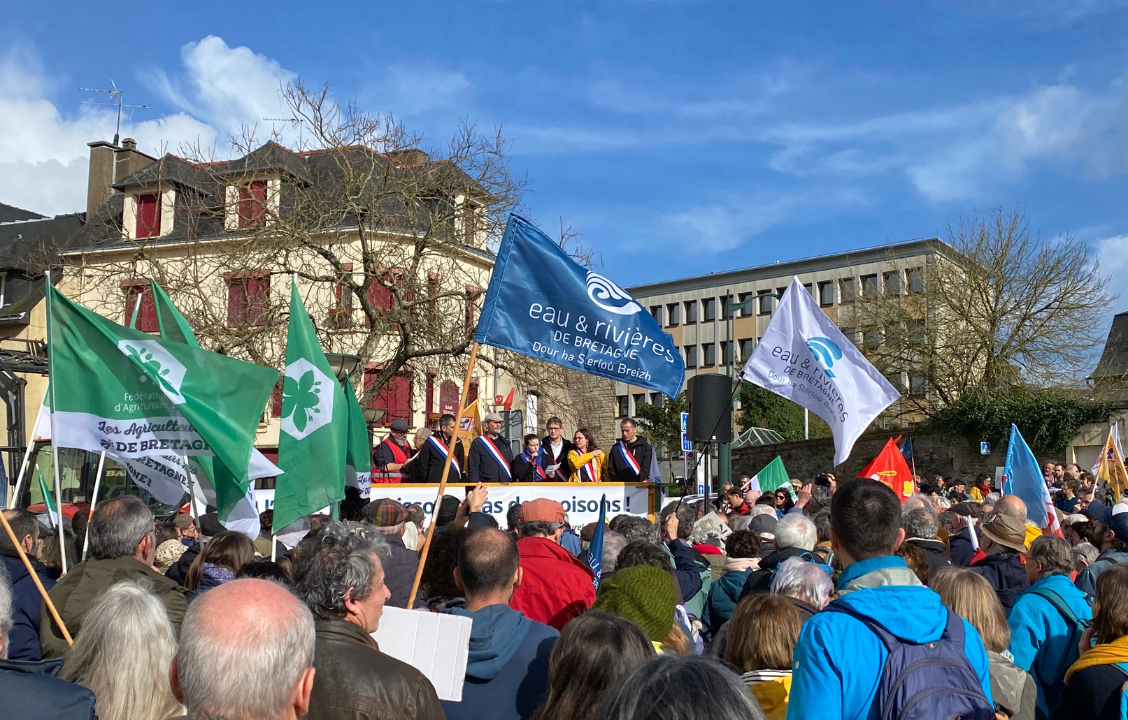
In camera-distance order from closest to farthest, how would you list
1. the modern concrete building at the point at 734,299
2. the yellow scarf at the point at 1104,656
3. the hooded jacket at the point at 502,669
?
the hooded jacket at the point at 502,669 → the yellow scarf at the point at 1104,656 → the modern concrete building at the point at 734,299

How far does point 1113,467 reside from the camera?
1756 centimetres

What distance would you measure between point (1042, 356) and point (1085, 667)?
3636cm

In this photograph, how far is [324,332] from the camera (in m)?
23.1

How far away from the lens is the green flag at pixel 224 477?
7148mm

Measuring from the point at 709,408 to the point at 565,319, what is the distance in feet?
25.5

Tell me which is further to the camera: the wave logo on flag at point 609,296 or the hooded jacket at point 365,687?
the wave logo on flag at point 609,296

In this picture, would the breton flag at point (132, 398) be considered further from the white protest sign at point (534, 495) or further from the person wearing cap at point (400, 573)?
the white protest sign at point (534, 495)

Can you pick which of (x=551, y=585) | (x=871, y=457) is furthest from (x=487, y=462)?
(x=871, y=457)

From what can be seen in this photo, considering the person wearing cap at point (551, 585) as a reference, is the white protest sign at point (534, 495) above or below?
above

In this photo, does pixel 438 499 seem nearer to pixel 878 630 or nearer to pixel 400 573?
pixel 400 573

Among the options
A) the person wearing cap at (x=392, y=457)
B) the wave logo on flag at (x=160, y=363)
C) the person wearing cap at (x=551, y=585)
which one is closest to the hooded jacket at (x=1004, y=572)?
the person wearing cap at (x=551, y=585)

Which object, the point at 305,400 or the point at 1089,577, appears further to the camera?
the point at 305,400

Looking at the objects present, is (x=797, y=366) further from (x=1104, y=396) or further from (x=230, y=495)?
(x=1104, y=396)

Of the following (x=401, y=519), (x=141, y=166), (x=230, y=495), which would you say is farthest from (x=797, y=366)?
(x=141, y=166)
